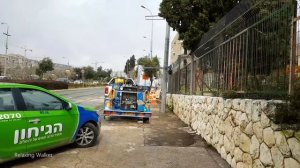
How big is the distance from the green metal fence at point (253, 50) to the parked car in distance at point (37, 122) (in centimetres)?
338

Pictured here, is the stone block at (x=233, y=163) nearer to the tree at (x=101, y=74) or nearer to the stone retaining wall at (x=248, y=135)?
the stone retaining wall at (x=248, y=135)

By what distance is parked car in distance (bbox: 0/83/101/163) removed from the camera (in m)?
6.12

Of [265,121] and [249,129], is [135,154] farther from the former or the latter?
[265,121]

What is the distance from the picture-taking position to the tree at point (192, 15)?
21.8m

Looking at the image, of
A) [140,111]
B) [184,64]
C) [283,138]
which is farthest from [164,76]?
[283,138]

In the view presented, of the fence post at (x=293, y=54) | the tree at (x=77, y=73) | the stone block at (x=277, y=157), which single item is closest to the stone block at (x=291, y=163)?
the stone block at (x=277, y=157)

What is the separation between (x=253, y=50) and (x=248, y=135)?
68.4 inches

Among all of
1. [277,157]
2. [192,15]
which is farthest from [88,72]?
[277,157]

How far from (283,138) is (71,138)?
474 cm

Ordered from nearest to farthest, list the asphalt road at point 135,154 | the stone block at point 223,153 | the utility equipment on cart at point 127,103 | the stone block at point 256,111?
1. the stone block at point 256,111
2. the asphalt road at point 135,154
3. the stone block at point 223,153
4. the utility equipment on cart at point 127,103

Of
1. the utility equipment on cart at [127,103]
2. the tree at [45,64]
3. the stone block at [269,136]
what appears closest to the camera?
the stone block at [269,136]

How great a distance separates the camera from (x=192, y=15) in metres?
22.6

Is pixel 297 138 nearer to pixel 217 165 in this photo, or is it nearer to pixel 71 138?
pixel 217 165

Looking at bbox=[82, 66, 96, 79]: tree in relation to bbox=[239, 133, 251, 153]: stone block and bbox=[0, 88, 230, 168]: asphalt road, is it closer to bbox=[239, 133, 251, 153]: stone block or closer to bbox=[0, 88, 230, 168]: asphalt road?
bbox=[0, 88, 230, 168]: asphalt road
